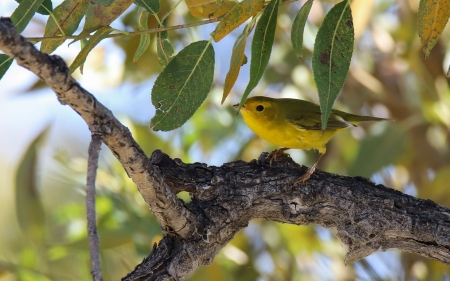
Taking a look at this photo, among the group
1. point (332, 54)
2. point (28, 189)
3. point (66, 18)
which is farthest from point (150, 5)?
point (28, 189)

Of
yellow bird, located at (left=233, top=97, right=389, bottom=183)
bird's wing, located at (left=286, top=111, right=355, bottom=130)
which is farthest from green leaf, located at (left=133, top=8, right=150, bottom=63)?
bird's wing, located at (left=286, top=111, right=355, bottom=130)

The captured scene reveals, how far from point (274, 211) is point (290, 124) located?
3.72 feet

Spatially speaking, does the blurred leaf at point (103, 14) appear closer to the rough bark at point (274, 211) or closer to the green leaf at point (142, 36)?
the green leaf at point (142, 36)

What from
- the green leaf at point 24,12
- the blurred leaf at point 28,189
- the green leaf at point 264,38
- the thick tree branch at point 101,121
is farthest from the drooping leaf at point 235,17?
the blurred leaf at point 28,189

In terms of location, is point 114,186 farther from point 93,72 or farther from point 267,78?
point 267,78

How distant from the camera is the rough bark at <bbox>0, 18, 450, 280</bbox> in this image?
2033mm

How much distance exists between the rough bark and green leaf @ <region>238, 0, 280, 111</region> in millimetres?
555

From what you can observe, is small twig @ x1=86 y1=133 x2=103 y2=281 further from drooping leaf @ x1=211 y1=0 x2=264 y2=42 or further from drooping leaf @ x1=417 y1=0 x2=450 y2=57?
drooping leaf @ x1=417 y1=0 x2=450 y2=57

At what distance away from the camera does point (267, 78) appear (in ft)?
16.1

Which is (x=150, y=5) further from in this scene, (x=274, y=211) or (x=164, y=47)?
(x=274, y=211)

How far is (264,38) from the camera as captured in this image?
1742mm

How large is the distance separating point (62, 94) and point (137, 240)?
2500 millimetres

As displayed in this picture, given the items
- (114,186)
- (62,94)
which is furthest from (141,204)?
(62,94)

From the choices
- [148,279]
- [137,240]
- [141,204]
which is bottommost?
[148,279]
